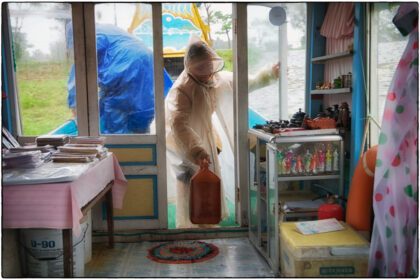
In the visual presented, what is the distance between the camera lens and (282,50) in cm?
386

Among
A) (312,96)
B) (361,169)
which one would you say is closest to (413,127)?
(361,169)

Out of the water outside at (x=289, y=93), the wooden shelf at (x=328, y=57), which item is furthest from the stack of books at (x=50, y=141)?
the wooden shelf at (x=328, y=57)

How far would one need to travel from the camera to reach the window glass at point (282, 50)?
380cm

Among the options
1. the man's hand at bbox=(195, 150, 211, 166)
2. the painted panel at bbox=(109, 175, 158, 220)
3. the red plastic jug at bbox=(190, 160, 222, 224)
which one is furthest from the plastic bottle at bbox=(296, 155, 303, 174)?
the painted panel at bbox=(109, 175, 158, 220)

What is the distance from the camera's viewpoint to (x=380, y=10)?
272cm

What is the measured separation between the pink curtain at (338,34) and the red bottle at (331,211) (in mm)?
1075

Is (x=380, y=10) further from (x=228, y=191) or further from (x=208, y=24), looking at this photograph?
(x=228, y=191)

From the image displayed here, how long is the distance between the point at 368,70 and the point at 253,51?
1289 millimetres

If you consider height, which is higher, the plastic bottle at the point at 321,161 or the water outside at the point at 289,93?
the water outside at the point at 289,93

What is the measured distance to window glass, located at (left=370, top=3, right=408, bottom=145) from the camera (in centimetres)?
259

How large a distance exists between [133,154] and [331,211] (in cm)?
194

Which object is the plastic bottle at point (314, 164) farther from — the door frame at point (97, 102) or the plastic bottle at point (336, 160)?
the door frame at point (97, 102)

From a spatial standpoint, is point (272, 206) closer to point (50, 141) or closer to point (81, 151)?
point (81, 151)

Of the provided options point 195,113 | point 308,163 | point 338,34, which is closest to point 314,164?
point 308,163
